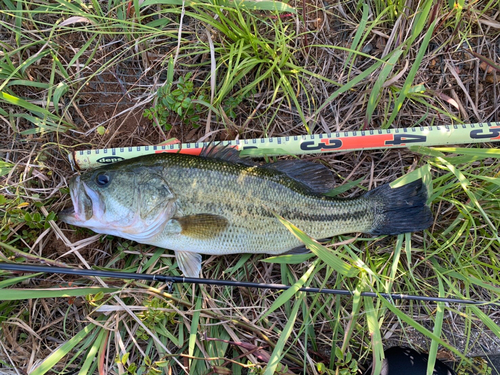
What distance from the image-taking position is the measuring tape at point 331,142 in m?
2.84

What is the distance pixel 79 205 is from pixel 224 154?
1.22 meters

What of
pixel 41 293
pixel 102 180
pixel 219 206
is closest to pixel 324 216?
pixel 219 206

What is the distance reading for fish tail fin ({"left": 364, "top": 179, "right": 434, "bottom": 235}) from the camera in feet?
9.05

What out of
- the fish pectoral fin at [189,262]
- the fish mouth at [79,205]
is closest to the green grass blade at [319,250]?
the fish pectoral fin at [189,262]

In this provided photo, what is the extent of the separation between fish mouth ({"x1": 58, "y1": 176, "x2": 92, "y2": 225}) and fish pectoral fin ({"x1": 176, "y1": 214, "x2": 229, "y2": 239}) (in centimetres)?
70

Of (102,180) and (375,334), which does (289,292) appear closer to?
(375,334)

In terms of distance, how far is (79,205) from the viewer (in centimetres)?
256

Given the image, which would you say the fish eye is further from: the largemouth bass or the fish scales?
the fish scales

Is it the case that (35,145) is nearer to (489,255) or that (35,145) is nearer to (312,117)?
(312,117)

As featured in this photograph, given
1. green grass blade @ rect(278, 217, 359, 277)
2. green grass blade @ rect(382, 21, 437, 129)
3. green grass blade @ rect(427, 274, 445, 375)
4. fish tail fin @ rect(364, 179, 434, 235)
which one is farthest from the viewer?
fish tail fin @ rect(364, 179, 434, 235)

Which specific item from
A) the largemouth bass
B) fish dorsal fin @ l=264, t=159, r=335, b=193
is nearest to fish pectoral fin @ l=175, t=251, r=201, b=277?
the largemouth bass

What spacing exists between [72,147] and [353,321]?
2914 millimetres

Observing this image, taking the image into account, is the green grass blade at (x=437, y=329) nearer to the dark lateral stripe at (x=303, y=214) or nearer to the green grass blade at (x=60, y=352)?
the dark lateral stripe at (x=303, y=214)

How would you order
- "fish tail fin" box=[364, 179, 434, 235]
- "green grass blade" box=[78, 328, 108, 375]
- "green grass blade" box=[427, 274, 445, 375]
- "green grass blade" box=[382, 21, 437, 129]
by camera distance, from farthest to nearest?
1. "fish tail fin" box=[364, 179, 434, 235]
2. "green grass blade" box=[382, 21, 437, 129]
3. "green grass blade" box=[78, 328, 108, 375]
4. "green grass blade" box=[427, 274, 445, 375]
